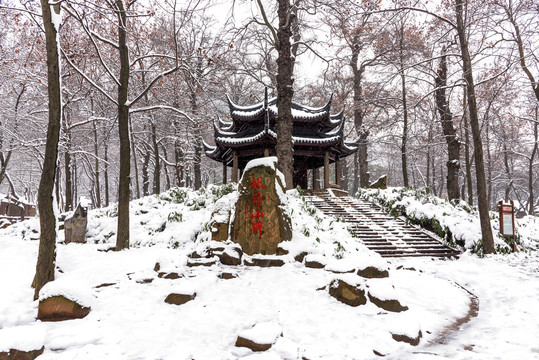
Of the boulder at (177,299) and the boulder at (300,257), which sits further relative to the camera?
the boulder at (300,257)

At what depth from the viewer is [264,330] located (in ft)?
10.7

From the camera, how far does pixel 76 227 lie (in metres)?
9.21

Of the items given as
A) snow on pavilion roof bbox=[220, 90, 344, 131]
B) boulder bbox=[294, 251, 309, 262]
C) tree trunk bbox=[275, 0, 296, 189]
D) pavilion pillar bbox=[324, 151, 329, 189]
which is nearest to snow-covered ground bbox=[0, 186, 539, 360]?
boulder bbox=[294, 251, 309, 262]

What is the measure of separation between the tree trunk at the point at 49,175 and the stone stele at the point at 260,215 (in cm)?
349

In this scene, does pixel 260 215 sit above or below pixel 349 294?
above

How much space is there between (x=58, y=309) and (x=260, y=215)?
3934 millimetres

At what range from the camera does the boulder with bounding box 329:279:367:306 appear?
14.1 ft

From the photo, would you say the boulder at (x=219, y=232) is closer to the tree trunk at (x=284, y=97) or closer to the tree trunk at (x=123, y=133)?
the tree trunk at (x=123, y=133)

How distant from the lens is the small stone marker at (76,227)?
9164 millimetres

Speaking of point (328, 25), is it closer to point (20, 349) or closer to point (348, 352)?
point (348, 352)

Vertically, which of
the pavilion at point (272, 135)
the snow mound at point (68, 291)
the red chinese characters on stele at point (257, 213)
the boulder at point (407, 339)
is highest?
the pavilion at point (272, 135)

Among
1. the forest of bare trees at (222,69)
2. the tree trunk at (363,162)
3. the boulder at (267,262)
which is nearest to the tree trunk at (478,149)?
the forest of bare trees at (222,69)

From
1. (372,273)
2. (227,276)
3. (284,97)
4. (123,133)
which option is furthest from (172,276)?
(284,97)

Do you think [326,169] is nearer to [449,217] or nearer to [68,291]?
[449,217]
